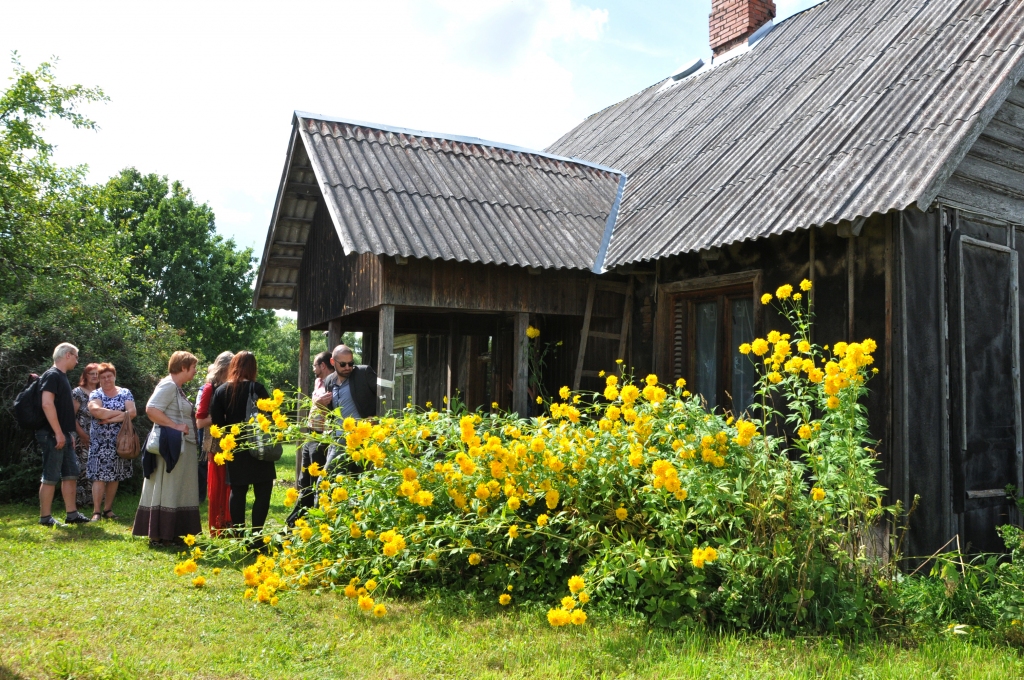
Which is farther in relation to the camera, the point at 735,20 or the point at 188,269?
the point at 188,269

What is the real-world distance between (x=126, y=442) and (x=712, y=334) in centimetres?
607

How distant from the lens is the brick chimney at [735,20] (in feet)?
42.6

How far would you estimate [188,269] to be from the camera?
35.7m

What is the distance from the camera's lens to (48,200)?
675 inches

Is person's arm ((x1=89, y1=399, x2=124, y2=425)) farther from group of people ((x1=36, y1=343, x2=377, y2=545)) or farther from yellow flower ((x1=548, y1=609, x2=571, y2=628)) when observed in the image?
yellow flower ((x1=548, y1=609, x2=571, y2=628))

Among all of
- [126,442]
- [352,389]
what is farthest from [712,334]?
[126,442]

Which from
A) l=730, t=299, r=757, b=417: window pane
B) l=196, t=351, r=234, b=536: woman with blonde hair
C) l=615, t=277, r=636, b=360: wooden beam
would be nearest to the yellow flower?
l=196, t=351, r=234, b=536: woman with blonde hair

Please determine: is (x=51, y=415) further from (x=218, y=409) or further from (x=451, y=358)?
(x=451, y=358)

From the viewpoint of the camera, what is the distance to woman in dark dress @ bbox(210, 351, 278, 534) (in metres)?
6.23

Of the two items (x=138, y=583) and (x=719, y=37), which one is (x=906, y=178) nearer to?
(x=138, y=583)

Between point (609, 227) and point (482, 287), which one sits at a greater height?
point (609, 227)

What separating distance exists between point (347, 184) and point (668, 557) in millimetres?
5800

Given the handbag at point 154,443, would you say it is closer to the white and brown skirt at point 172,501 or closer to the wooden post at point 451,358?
the white and brown skirt at point 172,501

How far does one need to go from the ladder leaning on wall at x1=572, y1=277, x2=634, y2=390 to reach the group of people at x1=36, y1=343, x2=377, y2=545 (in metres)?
2.77
